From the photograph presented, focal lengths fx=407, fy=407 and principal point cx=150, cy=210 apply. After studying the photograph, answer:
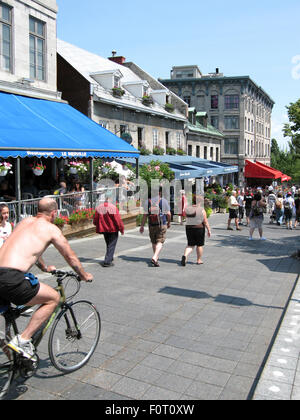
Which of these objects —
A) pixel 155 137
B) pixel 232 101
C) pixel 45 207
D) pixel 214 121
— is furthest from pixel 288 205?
pixel 232 101

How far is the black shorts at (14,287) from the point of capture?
357 cm

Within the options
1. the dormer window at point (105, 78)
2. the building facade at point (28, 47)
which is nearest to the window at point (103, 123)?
the dormer window at point (105, 78)

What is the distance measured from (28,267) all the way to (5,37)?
13.2 meters

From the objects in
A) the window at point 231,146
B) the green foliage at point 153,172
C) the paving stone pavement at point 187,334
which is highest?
the window at point 231,146

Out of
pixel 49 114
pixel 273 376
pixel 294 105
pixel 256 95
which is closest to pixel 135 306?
pixel 273 376

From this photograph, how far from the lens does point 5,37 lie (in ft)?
47.3

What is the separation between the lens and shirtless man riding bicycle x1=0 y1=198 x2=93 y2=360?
11.9 feet

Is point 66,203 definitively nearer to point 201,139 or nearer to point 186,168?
point 186,168

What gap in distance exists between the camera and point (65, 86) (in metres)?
22.3

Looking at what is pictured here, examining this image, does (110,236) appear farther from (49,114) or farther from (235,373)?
(49,114)

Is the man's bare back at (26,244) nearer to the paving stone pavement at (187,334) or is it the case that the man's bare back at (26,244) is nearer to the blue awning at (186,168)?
the paving stone pavement at (187,334)

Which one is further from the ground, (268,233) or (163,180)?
(163,180)

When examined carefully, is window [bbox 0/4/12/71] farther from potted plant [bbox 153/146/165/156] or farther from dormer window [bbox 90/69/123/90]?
potted plant [bbox 153/146/165/156]
